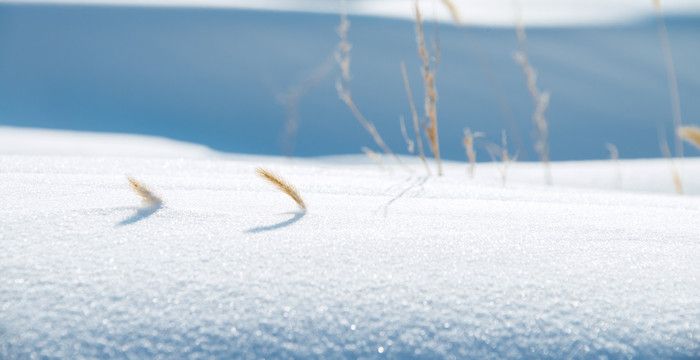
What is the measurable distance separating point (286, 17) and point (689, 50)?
2.83 m

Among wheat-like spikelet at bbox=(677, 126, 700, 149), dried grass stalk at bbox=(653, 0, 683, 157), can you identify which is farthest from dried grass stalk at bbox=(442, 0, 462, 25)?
wheat-like spikelet at bbox=(677, 126, 700, 149)

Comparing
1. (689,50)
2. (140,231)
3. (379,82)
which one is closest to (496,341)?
(140,231)

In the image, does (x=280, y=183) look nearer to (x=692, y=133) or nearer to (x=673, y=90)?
(x=692, y=133)

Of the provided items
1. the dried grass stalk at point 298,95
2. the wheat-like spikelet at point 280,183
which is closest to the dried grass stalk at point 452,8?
the wheat-like spikelet at point 280,183

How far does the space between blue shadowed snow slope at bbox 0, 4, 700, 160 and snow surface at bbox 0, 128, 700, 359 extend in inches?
137

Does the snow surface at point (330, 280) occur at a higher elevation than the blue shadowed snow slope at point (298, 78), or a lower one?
lower

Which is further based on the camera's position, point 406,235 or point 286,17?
point 286,17

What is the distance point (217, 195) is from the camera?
1.18 m

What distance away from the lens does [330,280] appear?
0.76 meters

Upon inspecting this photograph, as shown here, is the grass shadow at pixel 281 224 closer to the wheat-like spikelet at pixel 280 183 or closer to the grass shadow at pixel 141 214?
the wheat-like spikelet at pixel 280 183

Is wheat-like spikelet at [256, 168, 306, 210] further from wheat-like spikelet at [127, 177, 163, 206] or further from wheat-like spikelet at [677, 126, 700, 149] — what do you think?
wheat-like spikelet at [677, 126, 700, 149]

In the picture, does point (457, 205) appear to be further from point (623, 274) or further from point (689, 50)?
point (689, 50)

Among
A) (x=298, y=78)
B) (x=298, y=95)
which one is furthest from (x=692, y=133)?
(x=298, y=78)

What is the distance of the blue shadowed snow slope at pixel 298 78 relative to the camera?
4.85 m
